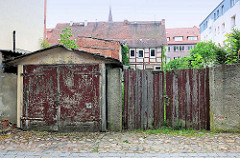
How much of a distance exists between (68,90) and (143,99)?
84.3 inches

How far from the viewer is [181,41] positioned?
50812 millimetres

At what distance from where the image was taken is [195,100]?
19.4 ft

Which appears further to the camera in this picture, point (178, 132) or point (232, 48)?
point (232, 48)

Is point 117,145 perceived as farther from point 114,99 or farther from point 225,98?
point 225,98

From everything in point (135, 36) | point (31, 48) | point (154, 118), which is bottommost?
point (154, 118)

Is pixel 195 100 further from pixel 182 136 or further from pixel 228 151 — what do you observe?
pixel 228 151

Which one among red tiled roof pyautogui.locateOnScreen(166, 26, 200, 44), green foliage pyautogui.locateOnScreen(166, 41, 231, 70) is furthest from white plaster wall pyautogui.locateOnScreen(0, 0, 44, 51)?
red tiled roof pyautogui.locateOnScreen(166, 26, 200, 44)

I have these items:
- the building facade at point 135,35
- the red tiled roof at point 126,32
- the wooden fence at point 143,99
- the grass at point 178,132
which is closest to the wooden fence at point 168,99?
the wooden fence at point 143,99

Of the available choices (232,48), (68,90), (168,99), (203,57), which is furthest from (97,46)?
(168,99)

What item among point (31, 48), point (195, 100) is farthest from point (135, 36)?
point (195, 100)

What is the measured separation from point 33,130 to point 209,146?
15.4ft

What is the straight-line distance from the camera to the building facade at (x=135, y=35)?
31.0 m

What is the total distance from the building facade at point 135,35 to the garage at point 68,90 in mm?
25045

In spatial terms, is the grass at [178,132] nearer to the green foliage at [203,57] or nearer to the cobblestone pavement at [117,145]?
the cobblestone pavement at [117,145]
